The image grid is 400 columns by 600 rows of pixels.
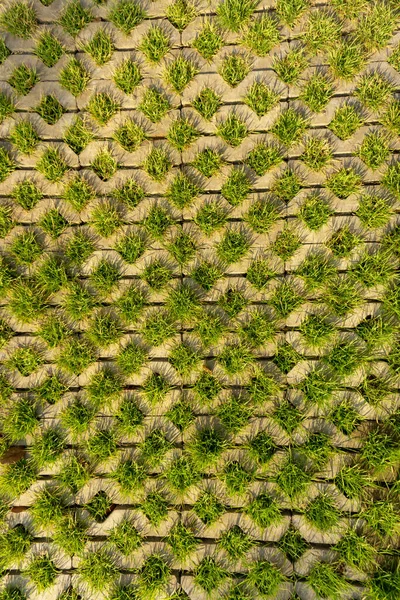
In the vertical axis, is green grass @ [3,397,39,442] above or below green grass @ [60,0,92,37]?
below

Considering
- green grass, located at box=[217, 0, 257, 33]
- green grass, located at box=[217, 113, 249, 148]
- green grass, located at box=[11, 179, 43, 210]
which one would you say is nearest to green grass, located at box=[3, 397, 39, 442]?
green grass, located at box=[11, 179, 43, 210]

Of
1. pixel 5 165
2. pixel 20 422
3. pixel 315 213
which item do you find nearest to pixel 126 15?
pixel 5 165

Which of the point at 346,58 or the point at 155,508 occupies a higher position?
the point at 346,58

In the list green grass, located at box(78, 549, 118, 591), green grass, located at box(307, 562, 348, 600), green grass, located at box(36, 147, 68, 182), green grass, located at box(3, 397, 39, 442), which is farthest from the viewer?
green grass, located at box(36, 147, 68, 182)

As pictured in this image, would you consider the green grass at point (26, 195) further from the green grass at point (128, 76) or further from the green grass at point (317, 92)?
the green grass at point (317, 92)

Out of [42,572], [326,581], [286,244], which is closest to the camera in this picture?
[326,581]

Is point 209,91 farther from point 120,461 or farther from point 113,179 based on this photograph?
point 120,461

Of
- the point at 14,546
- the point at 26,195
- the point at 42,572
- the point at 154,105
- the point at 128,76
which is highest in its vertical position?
the point at 128,76

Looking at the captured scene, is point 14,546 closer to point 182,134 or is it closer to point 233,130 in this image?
point 182,134

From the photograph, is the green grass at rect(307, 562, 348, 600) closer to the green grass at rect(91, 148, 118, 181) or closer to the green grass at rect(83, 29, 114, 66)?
the green grass at rect(91, 148, 118, 181)
